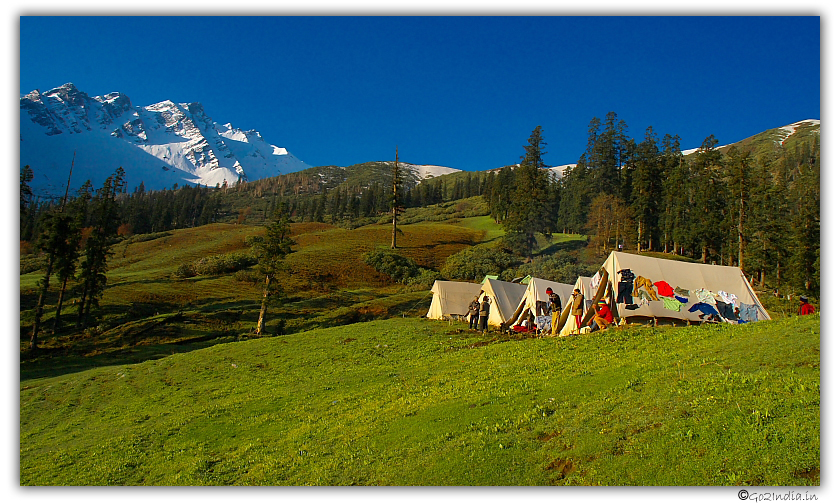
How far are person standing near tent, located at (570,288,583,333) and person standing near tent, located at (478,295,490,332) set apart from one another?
674 centimetres

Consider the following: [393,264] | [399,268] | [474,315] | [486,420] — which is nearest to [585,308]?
[474,315]

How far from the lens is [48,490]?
1038 cm

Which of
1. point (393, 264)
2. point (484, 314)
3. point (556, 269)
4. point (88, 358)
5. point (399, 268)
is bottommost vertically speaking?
point (88, 358)

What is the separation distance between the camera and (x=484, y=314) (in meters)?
29.8

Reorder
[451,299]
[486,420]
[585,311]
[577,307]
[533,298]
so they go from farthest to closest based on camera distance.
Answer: [451,299] → [533,298] → [585,311] → [577,307] → [486,420]

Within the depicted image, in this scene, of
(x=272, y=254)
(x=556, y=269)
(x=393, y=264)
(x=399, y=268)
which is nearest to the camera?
(x=272, y=254)

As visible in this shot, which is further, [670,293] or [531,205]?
[531,205]

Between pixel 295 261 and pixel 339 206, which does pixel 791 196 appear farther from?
pixel 339 206

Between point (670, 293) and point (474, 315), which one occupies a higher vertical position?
point (670, 293)

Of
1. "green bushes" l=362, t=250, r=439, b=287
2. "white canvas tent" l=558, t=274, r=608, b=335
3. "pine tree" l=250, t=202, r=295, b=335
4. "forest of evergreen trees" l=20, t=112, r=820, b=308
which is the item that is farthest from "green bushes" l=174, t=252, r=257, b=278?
"white canvas tent" l=558, t=274, r=608, b=335

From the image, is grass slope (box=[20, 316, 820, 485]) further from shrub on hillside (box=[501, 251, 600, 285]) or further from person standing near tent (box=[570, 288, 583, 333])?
shrub on hillside (box=[501, 251, 600, 285])

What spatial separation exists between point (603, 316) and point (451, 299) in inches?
640

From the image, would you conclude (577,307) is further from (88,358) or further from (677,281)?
(88,358)

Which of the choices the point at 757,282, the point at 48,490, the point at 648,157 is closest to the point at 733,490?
the point at 48,490
